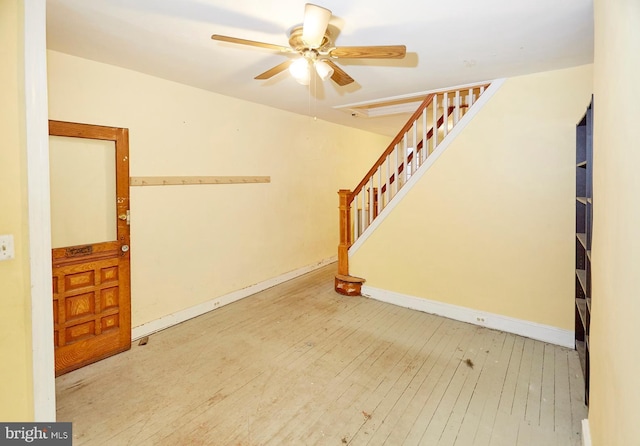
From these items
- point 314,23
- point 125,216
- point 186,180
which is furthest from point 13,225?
point 186,180

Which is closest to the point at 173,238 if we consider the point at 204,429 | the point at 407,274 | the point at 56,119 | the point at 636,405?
the point at 56,119

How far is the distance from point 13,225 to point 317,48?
6.08 feet

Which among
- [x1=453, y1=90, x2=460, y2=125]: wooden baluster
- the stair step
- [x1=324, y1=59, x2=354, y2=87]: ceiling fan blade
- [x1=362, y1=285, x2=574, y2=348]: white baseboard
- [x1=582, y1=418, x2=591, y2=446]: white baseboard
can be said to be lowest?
[x1=582, y1=418, x2=591, y2=446]: white baseboard

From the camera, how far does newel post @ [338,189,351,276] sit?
176 inches

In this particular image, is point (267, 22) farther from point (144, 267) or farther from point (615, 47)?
point (144, 267)

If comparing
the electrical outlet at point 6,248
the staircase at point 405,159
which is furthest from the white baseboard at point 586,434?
the electrical outlet at point 6,248

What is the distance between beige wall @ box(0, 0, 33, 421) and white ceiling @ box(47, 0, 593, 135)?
1.96 feet

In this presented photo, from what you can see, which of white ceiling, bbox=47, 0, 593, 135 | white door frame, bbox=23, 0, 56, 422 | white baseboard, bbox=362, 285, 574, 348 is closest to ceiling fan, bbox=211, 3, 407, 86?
white ceiling, bbox=47, 0, 593, 135

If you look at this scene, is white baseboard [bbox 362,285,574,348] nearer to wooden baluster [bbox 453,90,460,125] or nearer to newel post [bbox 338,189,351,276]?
newel post [bbox 338,189,351,276]

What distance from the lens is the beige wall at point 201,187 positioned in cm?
282

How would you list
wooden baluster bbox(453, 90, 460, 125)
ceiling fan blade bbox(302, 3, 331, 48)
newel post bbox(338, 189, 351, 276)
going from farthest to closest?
newel post bbox(338, 189, 351, 276) → wooden baluster bbox(453, 90, 460, 125) → ceiling fan blade bbox(302, 3, 331, 48)

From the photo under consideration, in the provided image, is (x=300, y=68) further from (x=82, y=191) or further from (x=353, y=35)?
(x=82, y=191)

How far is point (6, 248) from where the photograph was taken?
1.45 m

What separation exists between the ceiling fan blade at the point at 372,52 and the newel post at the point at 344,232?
2.50 metres
